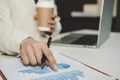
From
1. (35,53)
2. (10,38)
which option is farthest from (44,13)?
(35,53)

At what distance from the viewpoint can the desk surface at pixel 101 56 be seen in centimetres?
77

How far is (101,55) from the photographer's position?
0.94 metres

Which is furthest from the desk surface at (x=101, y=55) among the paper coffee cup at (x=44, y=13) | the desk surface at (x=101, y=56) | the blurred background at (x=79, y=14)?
the blurred background at (x=79, y=14)

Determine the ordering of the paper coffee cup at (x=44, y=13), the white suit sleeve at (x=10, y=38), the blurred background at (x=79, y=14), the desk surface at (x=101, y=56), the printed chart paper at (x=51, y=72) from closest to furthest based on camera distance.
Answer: the printed chart paper at (x=51, y=72) → the desk surface at (x=101, y=56) → the white suit sleeve at (x=10, y=38) → the paper coffee cup at (x=44, y=13) → the blurred background at (x=79, y=14)

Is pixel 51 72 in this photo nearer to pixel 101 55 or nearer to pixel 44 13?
pixel 101 55

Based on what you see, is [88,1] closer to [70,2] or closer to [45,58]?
[70,2]

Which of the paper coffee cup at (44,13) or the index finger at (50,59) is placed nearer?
the index finger at (50,59)

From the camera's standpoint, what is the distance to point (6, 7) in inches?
46.0

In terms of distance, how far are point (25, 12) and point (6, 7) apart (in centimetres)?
14

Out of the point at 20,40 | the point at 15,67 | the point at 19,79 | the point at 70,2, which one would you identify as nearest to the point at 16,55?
the point at 20,40

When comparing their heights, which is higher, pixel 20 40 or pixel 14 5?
pixel 14 5

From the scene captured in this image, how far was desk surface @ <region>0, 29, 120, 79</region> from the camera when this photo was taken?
0.77 meters

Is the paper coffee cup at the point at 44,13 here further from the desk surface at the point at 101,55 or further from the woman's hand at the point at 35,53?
the woman's hand at the point at 35,53

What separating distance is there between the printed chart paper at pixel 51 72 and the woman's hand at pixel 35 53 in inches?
0.7
